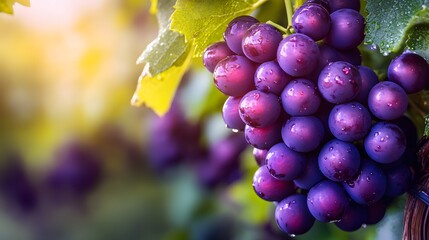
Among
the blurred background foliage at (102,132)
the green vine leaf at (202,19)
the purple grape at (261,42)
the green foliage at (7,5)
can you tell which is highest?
the green foliage at (7,5)

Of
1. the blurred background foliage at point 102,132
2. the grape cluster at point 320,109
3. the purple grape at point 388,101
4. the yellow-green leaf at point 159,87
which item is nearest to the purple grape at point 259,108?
the grape cluster at point 320,109

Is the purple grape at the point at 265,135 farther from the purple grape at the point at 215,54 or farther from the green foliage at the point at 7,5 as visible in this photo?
the green foliage at the point at 7,5

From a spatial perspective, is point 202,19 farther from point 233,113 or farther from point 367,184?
point 367,184

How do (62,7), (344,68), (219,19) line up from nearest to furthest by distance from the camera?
(344,68) → (219,19) → (62,7)

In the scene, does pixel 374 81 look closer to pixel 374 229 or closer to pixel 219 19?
pixel 219 19

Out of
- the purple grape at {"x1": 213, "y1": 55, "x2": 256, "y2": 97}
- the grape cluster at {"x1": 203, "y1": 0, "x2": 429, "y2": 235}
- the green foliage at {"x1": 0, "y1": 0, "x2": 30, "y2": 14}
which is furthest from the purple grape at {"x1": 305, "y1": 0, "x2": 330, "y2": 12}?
the green foliage at {"x1": 0, "y1": 0, "x2": 30, "y2": 14}

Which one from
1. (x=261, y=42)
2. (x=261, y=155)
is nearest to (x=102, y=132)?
(x=261, y=155)

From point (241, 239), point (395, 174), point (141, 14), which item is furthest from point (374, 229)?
point (141, 14)
